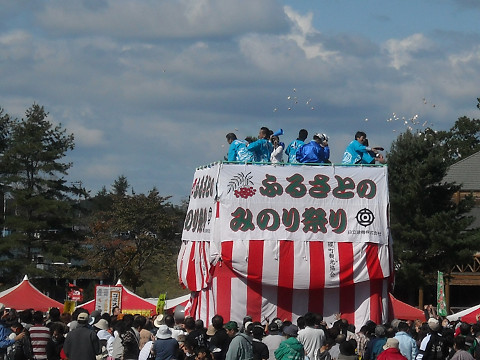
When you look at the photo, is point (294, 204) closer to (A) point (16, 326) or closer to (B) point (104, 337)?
(B) point (104, 337)

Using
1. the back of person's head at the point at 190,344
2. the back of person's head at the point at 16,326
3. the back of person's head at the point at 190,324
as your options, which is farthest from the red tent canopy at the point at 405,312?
the back of person's head at the point at 190,344

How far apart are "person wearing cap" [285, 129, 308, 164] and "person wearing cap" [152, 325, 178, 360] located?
943 cm

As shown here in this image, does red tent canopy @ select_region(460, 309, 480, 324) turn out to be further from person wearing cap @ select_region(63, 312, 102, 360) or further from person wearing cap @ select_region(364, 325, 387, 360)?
person wearing cap @ select_region(63, 312, 102, 360)

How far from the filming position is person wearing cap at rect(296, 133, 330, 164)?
21.0m

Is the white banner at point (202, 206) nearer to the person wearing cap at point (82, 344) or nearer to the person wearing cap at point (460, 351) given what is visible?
the person wearing cap at point (82, 344)

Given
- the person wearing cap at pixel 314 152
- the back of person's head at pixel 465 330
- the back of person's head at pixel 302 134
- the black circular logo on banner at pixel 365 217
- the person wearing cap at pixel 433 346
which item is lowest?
the person wearing cap at pixel 433 346

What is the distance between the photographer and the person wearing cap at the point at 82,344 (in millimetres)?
13281

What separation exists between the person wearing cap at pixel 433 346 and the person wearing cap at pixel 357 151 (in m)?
6.98

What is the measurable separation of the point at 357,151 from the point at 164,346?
978cm

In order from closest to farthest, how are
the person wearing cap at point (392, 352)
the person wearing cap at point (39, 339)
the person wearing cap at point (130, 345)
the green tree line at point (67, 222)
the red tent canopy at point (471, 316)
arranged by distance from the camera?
the person wearing cap at point (392, 352)
the person wearing cap at point (130, 345)
the person wearing cap at point (39, 339)
the red tent canopy at point (471, 316)
the green tree line at point (67, 222)

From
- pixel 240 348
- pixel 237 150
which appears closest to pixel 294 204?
pixel 237 150

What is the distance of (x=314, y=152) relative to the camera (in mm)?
20984

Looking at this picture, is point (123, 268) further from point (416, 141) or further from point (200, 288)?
point (200, 288)

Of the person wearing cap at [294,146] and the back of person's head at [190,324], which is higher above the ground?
the person wearing cap at [294,146]
